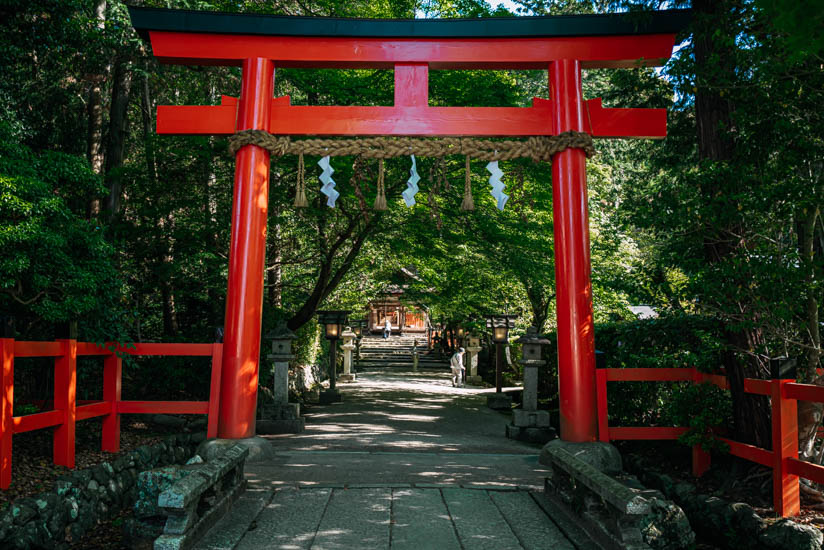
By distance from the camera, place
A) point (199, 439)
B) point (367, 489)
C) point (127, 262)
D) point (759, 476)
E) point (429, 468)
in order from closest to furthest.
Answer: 1. point (367, 489)
2. point (759, 476)
3. point (429, 468)
4. point (199, 439)
5. point (127, 262)

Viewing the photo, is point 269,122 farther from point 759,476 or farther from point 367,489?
point 759,476

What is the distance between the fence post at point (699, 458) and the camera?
223 inches

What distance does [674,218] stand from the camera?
5.24 meters

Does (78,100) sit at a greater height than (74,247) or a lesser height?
greater

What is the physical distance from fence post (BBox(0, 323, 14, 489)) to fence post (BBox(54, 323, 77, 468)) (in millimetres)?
764

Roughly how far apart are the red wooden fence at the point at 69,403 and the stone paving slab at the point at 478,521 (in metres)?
2.82

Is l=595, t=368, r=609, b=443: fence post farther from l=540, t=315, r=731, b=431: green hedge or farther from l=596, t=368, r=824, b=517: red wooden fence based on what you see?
l=596, t=368, r=824, b=517: red wooden fence

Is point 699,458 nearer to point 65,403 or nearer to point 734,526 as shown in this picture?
point 734,526

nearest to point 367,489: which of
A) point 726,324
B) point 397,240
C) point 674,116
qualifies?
point 726,324

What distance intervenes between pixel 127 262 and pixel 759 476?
895 cm

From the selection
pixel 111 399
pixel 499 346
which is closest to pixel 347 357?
pixel 499 346

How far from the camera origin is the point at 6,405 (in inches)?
168

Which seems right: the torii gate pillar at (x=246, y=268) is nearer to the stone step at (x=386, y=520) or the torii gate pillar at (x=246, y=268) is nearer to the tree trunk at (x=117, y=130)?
the stone step at (x=386, y=520)

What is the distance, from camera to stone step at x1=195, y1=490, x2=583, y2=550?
11.3ft
